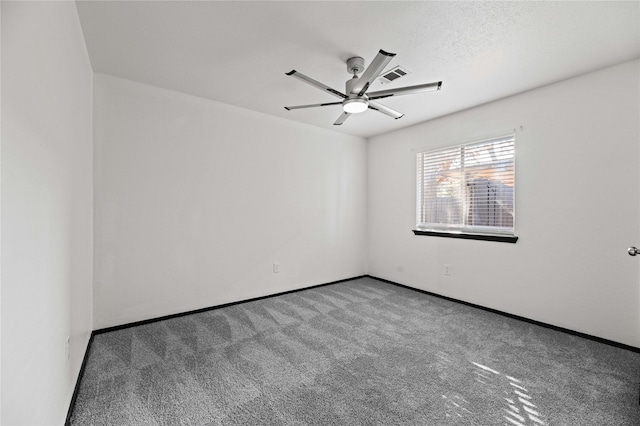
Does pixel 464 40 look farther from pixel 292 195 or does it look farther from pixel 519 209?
pixel 292 195

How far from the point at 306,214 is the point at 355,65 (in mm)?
2260

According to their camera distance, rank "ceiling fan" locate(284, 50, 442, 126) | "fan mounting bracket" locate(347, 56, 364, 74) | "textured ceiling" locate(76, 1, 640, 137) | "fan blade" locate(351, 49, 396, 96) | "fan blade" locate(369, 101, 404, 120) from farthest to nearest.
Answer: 1. "fan blade" locate(369, 101, 404, 120)
2. "fan mounting bracket" locate(347, 56, 364, 74)
3. "ceiling fan" locate(284, 50, 442, 126)
4. "textured ceiling" locate(76, 1, 640, 137)
5. "fan blade" locate(351, 49, 396, 96)

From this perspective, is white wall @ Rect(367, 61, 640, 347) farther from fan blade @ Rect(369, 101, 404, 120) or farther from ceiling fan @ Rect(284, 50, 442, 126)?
ceiling fan @ Rect(284, 50, 442, 126)

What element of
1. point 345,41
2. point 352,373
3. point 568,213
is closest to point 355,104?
point 345,41

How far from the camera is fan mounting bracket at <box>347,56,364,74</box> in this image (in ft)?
7.72

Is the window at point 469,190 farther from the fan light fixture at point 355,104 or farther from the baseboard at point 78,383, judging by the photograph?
the baseboard at point 78,383

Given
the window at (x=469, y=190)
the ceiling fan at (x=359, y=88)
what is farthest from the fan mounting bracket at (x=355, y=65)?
the window at (x=469, y=190)

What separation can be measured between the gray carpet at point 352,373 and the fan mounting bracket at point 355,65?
2349 mm

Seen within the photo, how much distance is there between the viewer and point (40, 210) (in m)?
1.22

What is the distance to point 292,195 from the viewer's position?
4.06 meters

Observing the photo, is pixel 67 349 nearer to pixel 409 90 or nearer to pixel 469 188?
pixel 409 90

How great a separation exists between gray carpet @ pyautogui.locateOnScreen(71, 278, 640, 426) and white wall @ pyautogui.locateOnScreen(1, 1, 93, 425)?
0.38 meters

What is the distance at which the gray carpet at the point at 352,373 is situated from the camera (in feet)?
5.41

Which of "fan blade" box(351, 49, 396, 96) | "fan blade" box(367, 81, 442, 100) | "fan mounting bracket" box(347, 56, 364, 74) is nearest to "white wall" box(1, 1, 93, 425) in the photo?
"fan blade" box(351, 49, 396, 96)
